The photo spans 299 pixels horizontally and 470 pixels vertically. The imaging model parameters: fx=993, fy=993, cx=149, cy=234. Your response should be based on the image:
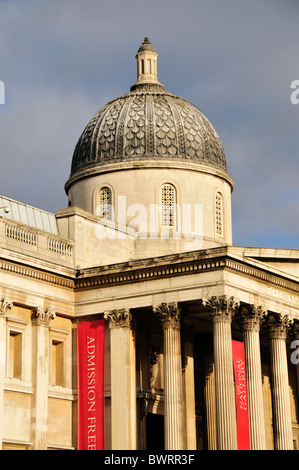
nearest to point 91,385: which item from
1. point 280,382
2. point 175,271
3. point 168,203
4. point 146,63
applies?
point 175,271

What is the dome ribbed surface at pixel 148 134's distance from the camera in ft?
178

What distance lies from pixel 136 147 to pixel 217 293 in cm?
1435

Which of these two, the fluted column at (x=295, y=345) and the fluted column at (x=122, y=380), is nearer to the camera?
the fluted column at (x=122, y=380)

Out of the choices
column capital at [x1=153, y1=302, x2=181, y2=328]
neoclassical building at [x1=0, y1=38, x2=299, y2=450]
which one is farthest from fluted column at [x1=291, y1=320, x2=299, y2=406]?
column capital at [x1=153, y1=302, x2=181, y2=328]

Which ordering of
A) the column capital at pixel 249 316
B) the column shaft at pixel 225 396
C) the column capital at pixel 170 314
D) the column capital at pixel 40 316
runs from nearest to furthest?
the column shaft at pixel 225 396
the column capital at pixel 170 314
the column capital at pixel 40 316
the column capital at pixel 249 316

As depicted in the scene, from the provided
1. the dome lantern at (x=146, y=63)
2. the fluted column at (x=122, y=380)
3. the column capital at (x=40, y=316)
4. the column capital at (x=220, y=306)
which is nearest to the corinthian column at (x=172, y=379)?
the column capital at (x=220, y=306)

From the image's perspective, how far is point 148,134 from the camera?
5447 centimetres

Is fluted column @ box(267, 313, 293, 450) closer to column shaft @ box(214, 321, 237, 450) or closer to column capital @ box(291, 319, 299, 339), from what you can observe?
column capital @ box(291, 319, 299, 339)

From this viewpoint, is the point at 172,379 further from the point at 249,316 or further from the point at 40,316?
the point at 40,316

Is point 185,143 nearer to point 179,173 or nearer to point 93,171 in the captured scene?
point 179,173

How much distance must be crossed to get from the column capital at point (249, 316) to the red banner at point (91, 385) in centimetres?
630

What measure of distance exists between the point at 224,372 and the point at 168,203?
14328 mm

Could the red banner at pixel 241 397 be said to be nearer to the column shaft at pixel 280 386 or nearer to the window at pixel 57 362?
the column shaft at pixel 280 386

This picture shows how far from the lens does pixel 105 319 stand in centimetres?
4531
